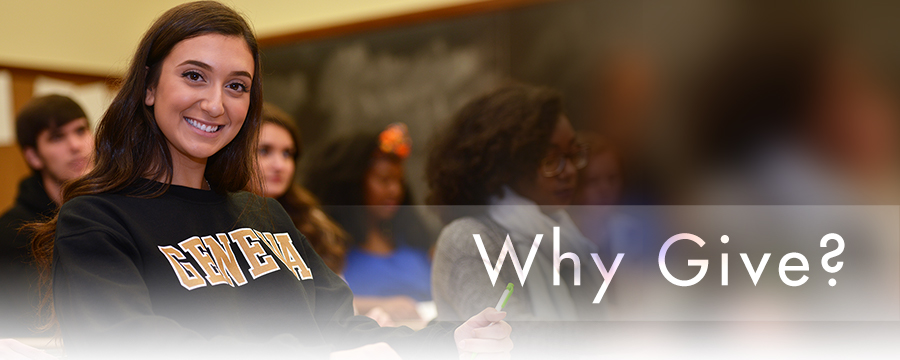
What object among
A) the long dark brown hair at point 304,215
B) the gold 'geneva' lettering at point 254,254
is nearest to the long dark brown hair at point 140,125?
the gold 'geneva' lettering at point 254,254

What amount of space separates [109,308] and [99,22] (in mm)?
2935

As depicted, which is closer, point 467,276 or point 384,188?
point 467,276

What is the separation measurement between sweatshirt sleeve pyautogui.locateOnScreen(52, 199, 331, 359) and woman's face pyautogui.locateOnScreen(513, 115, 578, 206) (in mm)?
1051

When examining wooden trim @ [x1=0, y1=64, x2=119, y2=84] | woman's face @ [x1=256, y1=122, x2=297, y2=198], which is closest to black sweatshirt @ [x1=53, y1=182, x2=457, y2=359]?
woman's face @ [x1=256, y1=122, x2=297, y2=198]

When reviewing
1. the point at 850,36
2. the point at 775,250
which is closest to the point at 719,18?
the point at 850,36

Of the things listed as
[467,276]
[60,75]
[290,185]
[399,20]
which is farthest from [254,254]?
[60,75]

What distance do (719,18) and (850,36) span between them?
1.07 ft

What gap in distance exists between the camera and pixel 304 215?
2.21 metres

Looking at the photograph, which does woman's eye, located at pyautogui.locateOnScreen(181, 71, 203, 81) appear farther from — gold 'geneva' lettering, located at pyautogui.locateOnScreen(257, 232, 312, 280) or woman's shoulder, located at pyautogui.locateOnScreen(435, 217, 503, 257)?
woman's shoulder, located at pyautogui.locateOnScreen(435, 217, 503, 257)

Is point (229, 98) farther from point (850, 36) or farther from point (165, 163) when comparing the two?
point (850, 36)

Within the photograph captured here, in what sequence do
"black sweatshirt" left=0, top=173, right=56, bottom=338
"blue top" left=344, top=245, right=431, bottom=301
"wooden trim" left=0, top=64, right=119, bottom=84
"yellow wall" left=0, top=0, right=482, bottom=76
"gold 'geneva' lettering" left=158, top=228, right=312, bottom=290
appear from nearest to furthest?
1. "gold 'geneva' lettering" left=158, top=228, right=312, bottom=290
2. "black sweatshirt" left=0, top=173, right=56, bottom=338
3. "blue top" left=344, top=245, right=431, bottom=301
4. "yellow wall" left=0, top=0, right=482, bottom=76
5. "wooden trim" left=0, top=64, right=119, bottom=84

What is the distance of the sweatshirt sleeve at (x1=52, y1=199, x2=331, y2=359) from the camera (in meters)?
0.68

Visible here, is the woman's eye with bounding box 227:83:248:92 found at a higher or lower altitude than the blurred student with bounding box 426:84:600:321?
lower

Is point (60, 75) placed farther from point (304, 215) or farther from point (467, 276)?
point (467, 276)
